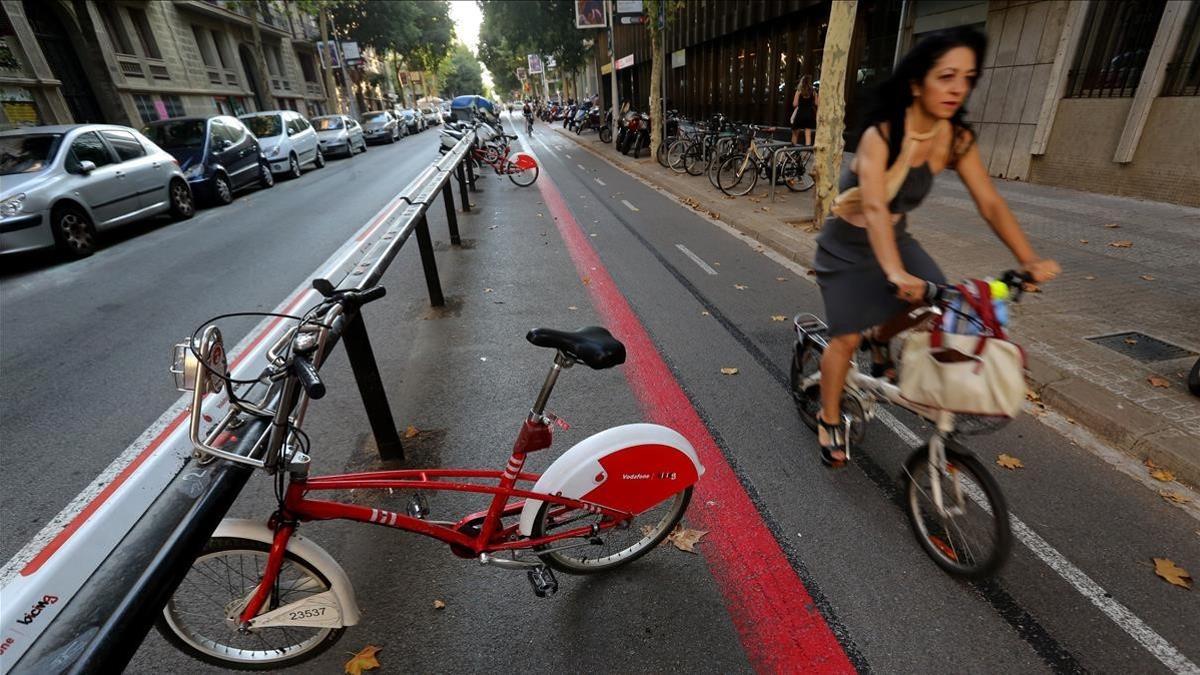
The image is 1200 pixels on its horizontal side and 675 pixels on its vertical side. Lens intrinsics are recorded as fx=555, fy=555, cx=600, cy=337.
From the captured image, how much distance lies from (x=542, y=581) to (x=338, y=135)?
22.2m

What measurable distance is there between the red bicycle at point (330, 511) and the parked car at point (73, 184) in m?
8.51

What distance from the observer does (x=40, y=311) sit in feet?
20.1

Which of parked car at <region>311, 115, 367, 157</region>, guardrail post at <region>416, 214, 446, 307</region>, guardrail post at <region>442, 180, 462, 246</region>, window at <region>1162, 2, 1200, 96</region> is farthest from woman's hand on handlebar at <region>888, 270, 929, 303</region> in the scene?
parked car at <region>311, 115, 367, 157</region>

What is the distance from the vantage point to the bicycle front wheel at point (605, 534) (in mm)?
2391

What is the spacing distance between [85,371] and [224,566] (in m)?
4.09

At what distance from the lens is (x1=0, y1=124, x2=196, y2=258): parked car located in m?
7.43

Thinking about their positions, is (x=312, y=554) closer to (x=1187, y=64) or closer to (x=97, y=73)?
(x=1187, y=64)

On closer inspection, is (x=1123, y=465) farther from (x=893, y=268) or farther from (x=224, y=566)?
(x=224, y=566)

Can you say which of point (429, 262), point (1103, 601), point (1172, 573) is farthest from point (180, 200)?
point (1172, 573)

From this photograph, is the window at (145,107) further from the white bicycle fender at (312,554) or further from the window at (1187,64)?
the window at (1187,64)

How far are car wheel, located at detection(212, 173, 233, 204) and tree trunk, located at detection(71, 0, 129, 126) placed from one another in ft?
44.1

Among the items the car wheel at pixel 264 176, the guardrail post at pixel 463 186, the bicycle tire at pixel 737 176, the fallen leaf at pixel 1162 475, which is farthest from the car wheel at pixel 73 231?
the fallen leaf at pixel 1162 475

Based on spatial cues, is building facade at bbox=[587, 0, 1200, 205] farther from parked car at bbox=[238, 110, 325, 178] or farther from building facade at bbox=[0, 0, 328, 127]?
building facade at bbox=[0, 0, 328, 127]

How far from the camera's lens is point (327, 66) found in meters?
33.0
